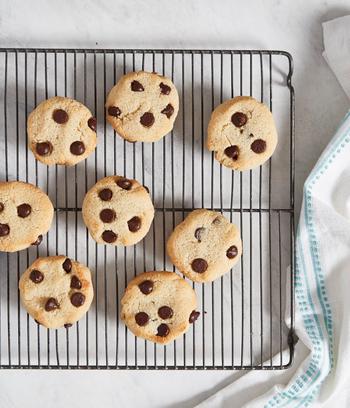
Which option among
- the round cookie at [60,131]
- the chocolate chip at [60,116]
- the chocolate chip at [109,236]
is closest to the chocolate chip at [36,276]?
the chocolate chip at [109,236]

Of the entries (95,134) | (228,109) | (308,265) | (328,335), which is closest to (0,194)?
(95,134)

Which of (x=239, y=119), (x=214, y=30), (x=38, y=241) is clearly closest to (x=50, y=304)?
(x=38, y=241)

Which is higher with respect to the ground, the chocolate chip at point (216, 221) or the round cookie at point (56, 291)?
the chocolate chip at point (216, 221)

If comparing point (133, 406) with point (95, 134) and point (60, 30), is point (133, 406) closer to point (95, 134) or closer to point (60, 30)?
point (95, 134)

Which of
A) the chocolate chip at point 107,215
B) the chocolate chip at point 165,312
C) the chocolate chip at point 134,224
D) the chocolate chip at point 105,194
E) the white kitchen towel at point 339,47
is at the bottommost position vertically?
the chocolate chip at point 165,312

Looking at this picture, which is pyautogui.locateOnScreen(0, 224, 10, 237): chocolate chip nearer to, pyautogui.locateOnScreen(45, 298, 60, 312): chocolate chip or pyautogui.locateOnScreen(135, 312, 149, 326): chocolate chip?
pyautogui.locateOnScreen(45, 298, 60, 312): chocolate chip

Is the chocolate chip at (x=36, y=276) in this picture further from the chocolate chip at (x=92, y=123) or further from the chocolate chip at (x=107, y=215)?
the chocolate chip at (x=92, y=123)
